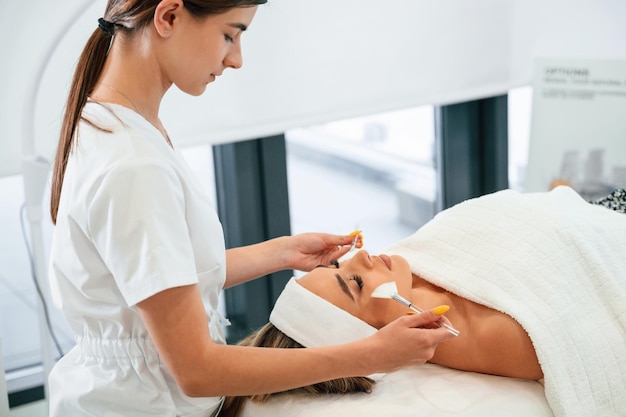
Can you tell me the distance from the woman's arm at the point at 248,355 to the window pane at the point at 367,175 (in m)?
1.54

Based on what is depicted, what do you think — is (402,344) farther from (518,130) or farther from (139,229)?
(518,130)

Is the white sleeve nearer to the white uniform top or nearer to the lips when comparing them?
the white uniform top

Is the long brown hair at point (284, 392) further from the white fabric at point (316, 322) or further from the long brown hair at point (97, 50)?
the long brown hair at point (97, 50)

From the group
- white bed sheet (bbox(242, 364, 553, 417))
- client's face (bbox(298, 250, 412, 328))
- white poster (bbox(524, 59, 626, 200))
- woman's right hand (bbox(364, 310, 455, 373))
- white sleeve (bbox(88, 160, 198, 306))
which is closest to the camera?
white sleeve (bbox(88, 160, 198, 306))

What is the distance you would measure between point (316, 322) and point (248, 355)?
0.29 meters

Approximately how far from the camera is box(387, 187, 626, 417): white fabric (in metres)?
1.48

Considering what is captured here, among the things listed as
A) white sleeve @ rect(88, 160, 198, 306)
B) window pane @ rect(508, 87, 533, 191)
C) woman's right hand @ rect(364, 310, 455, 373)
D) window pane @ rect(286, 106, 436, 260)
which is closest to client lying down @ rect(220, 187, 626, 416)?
woman's right hand @ rect(364, 310, 455, 373)

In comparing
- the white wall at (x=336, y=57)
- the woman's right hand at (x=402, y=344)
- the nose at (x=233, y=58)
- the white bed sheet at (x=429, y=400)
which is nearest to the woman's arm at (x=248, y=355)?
the woman's right hand at (x=402, y=344)

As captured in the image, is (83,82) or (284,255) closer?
(83,82)

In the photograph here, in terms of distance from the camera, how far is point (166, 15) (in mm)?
1211

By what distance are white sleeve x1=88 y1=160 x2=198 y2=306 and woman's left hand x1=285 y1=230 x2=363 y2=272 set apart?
547 millimetres

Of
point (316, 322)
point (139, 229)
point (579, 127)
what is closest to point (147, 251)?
point (139, 229)

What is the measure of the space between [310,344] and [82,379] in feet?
1.37

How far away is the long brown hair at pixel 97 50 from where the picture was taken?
122 cm
